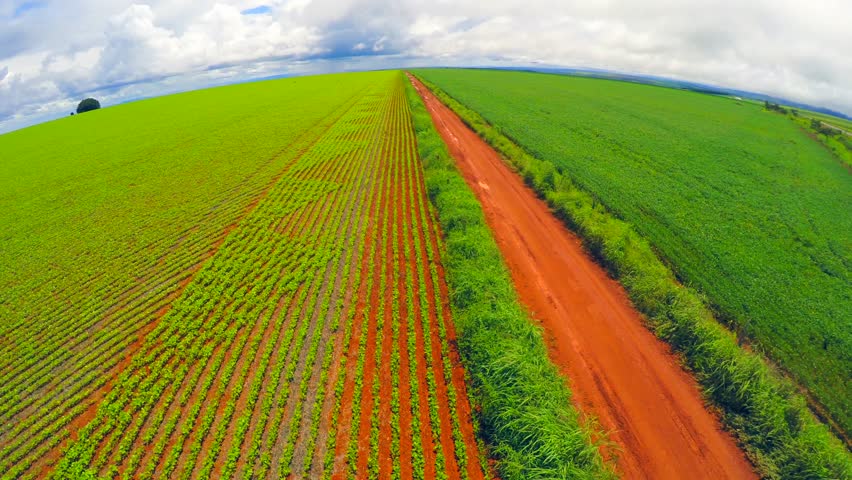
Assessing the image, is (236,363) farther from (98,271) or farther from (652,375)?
(652,375)

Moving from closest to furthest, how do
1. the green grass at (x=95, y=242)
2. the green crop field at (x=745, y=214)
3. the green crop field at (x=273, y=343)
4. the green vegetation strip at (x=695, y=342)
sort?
the green vegetation strip at (x=695, y=342) < the green crop field at (x=273, y=343) < the green grass at (x=95, y=242) < the green crop field at (x=745, y=214)

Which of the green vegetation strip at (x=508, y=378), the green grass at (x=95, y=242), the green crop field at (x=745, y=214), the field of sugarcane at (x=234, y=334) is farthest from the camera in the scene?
the green crop field at (x=745, y=214)

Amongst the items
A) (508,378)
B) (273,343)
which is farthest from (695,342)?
(273,343)

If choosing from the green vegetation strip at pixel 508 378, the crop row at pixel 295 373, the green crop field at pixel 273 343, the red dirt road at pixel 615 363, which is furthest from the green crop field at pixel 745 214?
the crop row at pixel 295 373

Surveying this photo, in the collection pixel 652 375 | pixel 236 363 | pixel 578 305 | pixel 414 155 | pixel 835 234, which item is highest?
pixel 414 155

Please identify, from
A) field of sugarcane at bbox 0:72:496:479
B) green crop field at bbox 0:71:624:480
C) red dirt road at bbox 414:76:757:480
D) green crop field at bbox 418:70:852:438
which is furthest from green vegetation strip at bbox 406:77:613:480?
green crop field at bbox 418:70:852:438

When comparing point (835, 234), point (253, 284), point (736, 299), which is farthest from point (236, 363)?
point (835, 234)

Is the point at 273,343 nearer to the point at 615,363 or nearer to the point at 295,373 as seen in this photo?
the point at 295,373

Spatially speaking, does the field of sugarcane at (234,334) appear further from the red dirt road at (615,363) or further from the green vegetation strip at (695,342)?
the red dirt road at (615,363)
